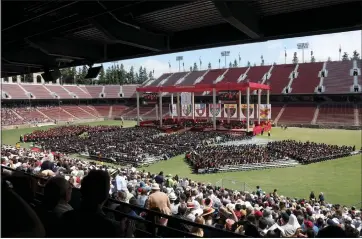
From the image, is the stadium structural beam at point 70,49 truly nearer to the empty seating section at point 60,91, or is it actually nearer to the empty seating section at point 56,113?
the empty seating section at point 56,113

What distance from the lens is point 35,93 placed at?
63.7 meters

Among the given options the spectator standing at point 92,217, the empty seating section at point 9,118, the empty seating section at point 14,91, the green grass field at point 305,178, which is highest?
the empty seating section at point 14,91

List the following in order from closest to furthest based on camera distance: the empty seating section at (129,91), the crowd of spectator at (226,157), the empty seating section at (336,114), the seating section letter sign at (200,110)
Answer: the crowd of spectator at (226,157) → the seating section letter sign at (200,110) → the empty seating section at (336,114) → the empty seating section at (129,91)

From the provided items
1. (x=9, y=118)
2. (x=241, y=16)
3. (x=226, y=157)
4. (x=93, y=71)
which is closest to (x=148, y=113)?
(x=9, y=118)

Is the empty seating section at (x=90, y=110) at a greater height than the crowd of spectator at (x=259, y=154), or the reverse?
the empty seating section at (x=90, y=110)

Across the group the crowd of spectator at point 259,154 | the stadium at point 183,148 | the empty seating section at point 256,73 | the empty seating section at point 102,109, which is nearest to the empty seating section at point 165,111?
the stadium at point 183,148

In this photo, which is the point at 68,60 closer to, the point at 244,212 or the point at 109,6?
the point at 109,6

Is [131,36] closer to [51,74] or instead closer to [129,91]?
[51,74]

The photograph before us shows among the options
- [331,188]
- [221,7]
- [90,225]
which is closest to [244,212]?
[221,7]

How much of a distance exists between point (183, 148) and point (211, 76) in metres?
42.8

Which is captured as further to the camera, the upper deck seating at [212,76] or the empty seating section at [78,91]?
the empty seating section at [78,91]

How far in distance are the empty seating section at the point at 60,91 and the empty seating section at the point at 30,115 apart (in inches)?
349

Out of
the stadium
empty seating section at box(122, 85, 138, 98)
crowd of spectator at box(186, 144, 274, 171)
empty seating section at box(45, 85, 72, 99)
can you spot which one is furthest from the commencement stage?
empty seating section at box(45, 85, 72, 99)

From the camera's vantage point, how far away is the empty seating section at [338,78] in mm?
50406
